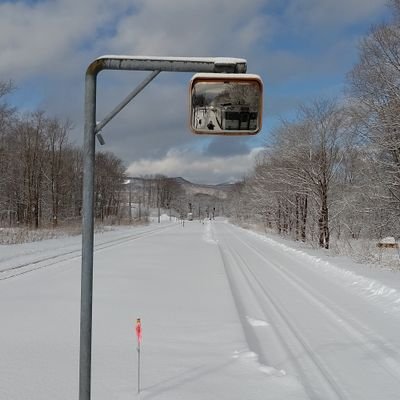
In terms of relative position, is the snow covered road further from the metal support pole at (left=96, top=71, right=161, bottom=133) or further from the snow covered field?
the metal support pole at (left=96, top=71, right=161, bottom=133)

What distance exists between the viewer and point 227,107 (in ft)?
9.87

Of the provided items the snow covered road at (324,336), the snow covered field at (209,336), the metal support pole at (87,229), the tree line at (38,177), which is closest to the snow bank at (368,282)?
the snow covered field at (209,336)

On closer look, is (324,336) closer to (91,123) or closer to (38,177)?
(91,123)

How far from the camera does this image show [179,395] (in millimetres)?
4656

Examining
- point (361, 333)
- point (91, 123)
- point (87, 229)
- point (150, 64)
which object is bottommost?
point (361, 333)

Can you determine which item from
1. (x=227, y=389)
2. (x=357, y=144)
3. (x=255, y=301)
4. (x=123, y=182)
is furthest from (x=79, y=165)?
(x=227, y=389)

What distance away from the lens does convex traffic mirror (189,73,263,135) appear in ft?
9.83

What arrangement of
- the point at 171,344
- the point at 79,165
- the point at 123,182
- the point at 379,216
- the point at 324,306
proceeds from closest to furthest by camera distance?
1. the point at 171,344
2. the point at 324,306
3. the point at 379,216
4. the point at 79,165
5. the point at 123,182

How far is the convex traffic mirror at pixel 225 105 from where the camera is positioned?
118 inches

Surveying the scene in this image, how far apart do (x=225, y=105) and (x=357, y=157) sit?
20.6 m

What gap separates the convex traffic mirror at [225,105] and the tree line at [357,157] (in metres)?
16.8

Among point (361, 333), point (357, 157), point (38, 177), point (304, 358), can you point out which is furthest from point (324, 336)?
point (38, 177)

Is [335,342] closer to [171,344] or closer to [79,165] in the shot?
[171,344]

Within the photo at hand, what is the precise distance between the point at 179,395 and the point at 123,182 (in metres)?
96.6
